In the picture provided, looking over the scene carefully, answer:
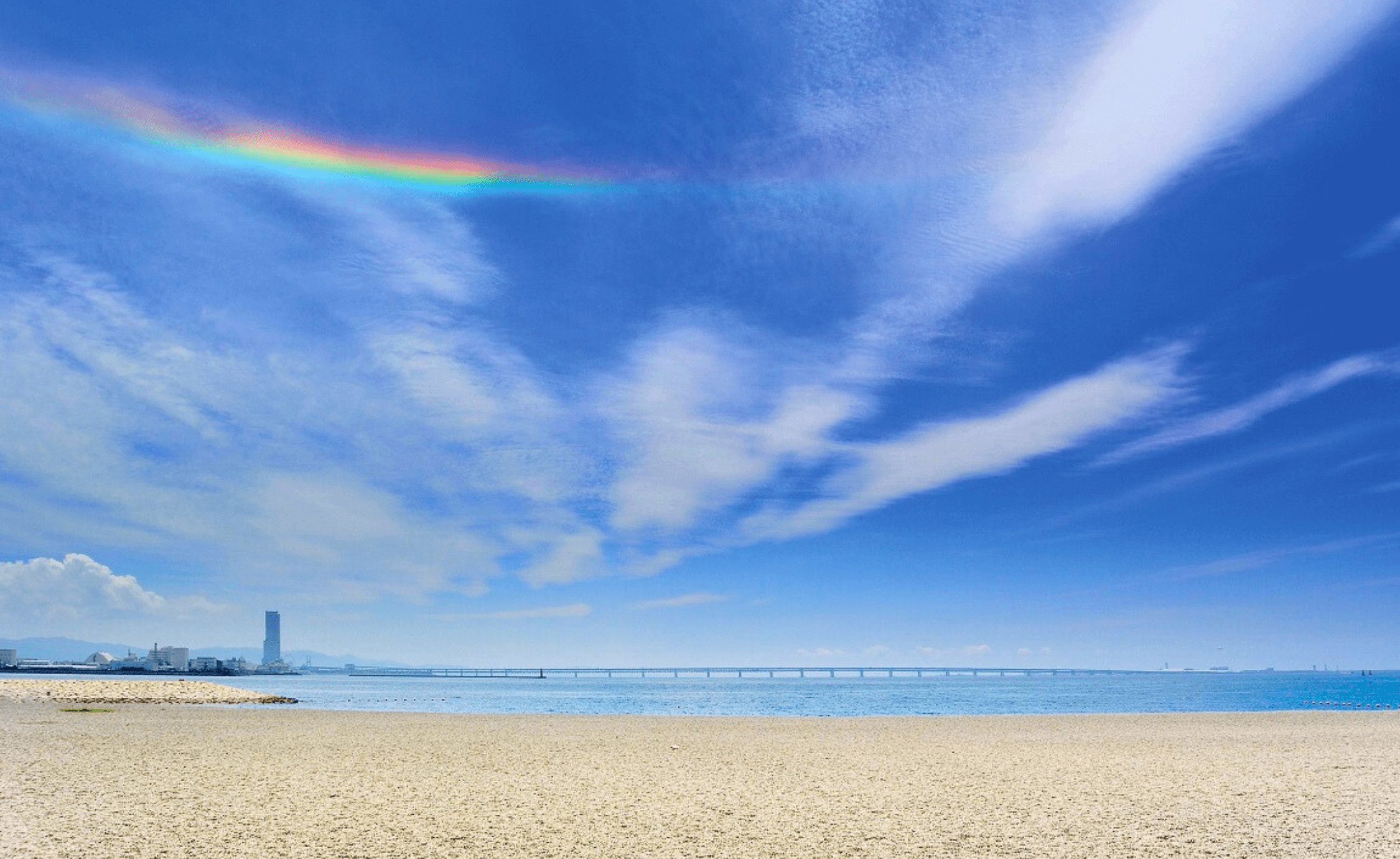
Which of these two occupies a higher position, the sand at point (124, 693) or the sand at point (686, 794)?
the sand at point (686, 794)

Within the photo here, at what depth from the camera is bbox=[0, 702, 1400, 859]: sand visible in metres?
12.1

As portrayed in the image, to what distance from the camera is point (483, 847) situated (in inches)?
469

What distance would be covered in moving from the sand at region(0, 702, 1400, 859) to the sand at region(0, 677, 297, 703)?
22865mm

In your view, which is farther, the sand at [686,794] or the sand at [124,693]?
the sand at [124,693]

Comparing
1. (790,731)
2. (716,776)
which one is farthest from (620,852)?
(790,731)

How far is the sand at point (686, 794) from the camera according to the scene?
478 inches

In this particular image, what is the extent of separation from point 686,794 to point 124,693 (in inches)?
2057

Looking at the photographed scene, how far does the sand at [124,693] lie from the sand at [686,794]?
2287 centimetres

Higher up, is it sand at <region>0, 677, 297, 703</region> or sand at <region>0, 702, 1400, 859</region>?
sand at <region>0, 702, 1400, 859</region>

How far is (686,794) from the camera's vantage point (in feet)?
55.2

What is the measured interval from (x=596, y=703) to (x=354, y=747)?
52.8 meters

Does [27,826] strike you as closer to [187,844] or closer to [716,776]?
[187,844]

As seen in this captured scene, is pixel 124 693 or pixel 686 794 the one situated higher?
pixel 686 794

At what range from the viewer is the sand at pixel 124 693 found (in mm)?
51656
